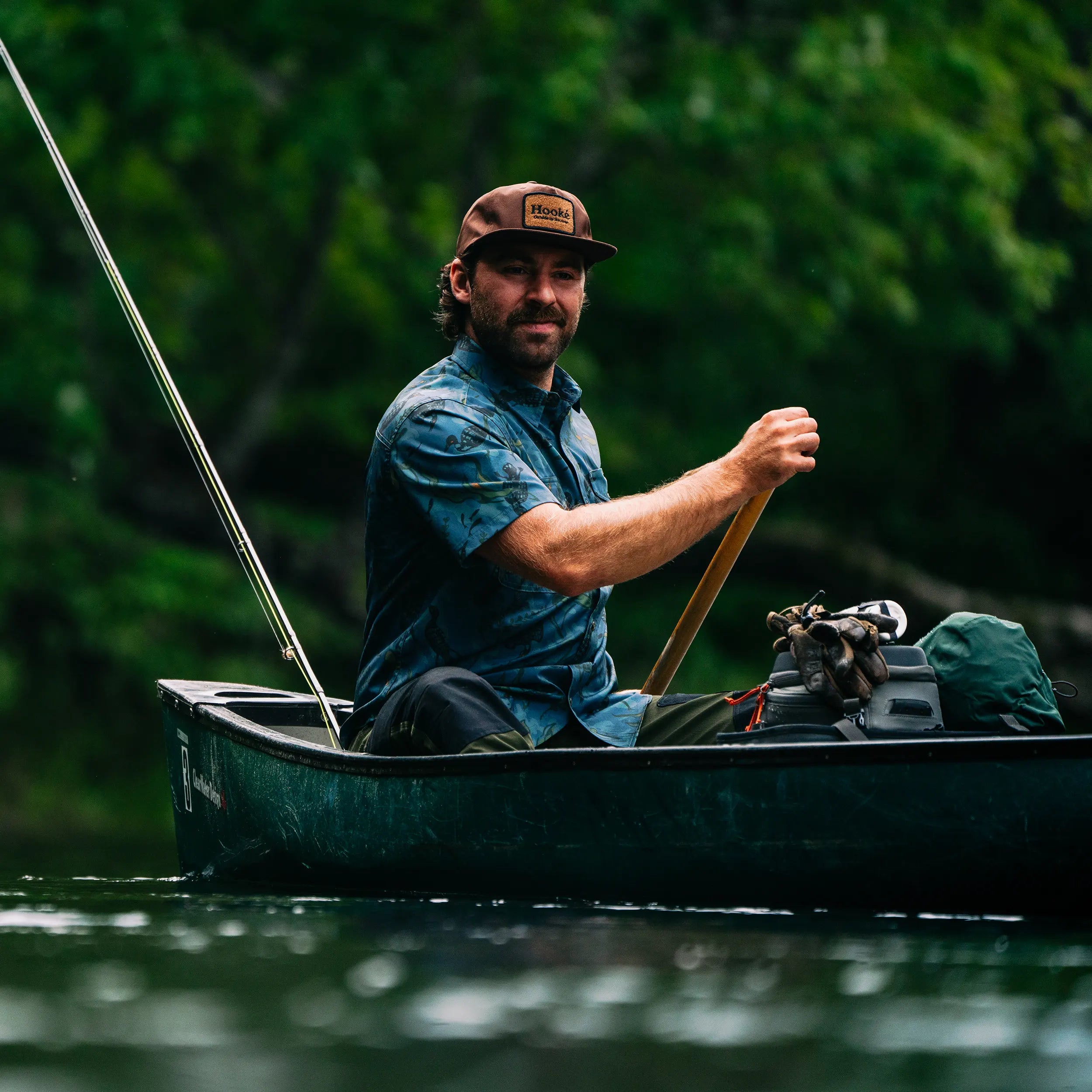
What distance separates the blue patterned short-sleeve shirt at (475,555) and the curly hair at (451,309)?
13cm

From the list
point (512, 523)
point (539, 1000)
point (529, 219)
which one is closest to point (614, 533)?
point (512, 523)

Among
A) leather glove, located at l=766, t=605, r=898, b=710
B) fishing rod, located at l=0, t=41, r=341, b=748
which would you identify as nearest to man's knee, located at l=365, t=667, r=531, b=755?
fishing rod, located at l=0, t=41, r=341, b=748

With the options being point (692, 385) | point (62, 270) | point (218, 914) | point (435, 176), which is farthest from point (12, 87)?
point (218, 914)

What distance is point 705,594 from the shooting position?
4297mm

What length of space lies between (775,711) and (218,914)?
121 centimetres

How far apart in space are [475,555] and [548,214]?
0.76 m

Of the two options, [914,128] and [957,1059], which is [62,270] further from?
[957,1059]

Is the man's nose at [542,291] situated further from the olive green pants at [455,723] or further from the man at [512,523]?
the olive green pants at [455,723]

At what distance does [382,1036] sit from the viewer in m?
2.39

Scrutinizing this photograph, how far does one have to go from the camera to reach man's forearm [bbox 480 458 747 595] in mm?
3564

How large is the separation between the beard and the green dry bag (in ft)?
3.35

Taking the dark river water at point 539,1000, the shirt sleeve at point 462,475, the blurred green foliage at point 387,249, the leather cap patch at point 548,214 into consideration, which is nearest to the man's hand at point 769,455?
the shirt sleeve at point 462,475

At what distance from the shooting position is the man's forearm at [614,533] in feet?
11.7

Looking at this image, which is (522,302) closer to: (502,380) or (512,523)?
(502,380)
